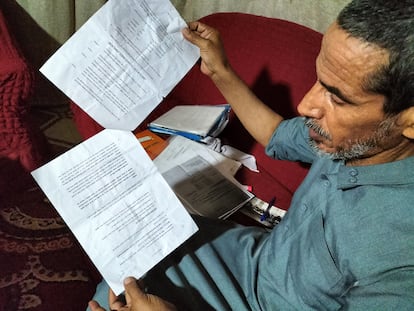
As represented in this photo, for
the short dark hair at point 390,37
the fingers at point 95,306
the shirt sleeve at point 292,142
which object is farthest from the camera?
the shirt sleeve at point 292,142

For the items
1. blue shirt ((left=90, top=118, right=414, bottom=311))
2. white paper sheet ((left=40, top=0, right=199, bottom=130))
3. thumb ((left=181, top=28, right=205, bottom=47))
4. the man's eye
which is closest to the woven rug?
blue shirt ((left=90, top=118, right=414, bottom=311))

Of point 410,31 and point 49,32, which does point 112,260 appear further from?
point 49,32

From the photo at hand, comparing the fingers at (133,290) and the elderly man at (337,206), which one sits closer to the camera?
the elderly man at (337,206)

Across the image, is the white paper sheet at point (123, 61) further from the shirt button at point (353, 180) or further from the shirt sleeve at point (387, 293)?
the shirt sleeve at point (387, 293)

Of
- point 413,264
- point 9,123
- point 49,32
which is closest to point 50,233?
point 9,123

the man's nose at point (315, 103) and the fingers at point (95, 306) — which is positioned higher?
the man's nose at point (315, 103)

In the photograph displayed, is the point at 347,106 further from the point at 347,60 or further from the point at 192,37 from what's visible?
the point at 192,37

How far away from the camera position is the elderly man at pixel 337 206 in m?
0.72

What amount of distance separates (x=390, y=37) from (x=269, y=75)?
2.28ft

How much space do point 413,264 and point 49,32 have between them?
178 centimetres

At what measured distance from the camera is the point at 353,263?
80 centimetres

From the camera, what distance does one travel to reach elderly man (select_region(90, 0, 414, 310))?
2.37 ft

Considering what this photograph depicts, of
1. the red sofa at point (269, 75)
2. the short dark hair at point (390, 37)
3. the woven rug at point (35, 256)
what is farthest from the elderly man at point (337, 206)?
the woven rug at point (35, 256)

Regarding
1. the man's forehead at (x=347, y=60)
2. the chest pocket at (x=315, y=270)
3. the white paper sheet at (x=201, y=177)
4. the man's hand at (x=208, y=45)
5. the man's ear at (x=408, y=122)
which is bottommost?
the chest pocket at (x=315, y=270)
